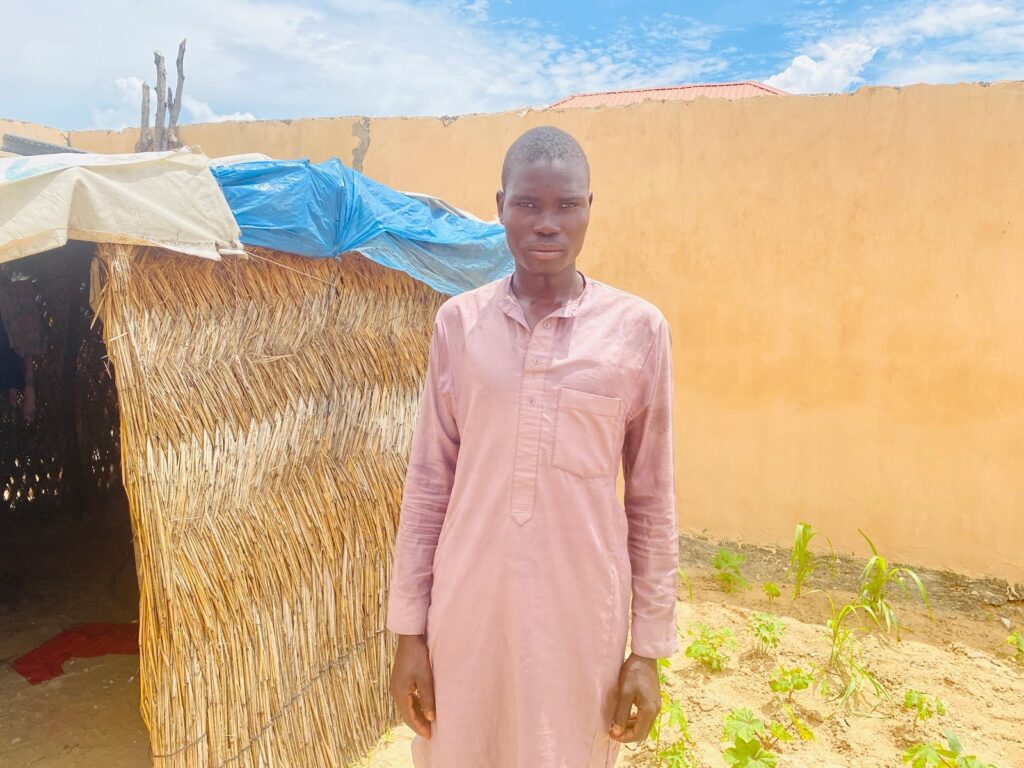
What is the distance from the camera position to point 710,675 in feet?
11.4

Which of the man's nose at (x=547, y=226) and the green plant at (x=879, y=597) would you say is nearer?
the man's nose at (x=547, y=226)

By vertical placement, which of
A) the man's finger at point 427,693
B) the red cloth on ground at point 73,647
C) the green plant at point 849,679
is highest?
the man's finger at point 427,693

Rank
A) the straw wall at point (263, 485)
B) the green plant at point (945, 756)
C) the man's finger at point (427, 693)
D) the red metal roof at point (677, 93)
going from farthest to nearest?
the red metal roof at point (677, 93) → the green plant at point (945, 756) → the straw wall at point (263, 485) → the man's finger at point (427, 693)

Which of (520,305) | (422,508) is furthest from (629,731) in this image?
(520,305)

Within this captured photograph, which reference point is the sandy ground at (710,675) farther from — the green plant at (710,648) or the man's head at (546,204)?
the man's head at (546,204)

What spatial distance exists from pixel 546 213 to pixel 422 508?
65 centimetres

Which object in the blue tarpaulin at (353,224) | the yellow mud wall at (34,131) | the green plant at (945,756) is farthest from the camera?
the yellow mud wall at (34,131)

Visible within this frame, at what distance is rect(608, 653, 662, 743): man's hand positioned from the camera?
57.4 inches

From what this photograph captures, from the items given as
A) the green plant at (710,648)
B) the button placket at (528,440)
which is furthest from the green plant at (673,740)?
the button placket at (528,440)

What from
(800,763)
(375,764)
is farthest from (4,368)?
(800,763)

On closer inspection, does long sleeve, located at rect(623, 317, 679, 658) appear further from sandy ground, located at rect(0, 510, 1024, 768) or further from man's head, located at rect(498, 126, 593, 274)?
sandy ground, located at rect(0, 510, 1024, 768)

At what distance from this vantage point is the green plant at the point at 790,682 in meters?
3.20

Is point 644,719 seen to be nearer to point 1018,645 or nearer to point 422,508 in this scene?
point 422,508

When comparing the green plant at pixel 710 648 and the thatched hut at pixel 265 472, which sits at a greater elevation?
the thatched hut at pixel 265 472
